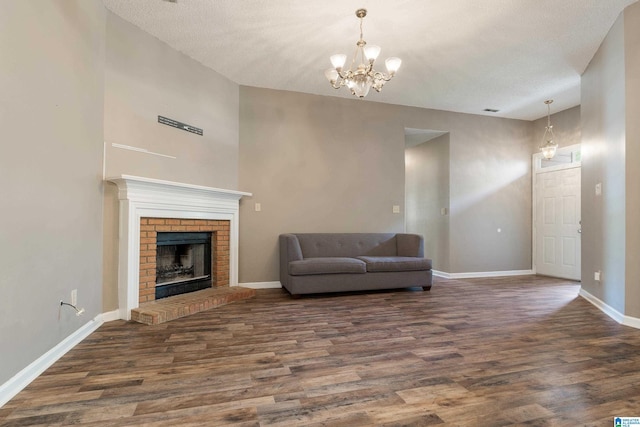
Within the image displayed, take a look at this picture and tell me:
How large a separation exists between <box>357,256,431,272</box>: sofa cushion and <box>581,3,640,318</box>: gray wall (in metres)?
1.97

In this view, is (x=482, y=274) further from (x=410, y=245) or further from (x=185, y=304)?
(x=185, y=304)

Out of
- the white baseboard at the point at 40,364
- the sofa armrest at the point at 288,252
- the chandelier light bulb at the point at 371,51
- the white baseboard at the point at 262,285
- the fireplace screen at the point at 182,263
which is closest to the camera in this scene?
the white baseboard at the point at 40,364

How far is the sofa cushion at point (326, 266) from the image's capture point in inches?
167

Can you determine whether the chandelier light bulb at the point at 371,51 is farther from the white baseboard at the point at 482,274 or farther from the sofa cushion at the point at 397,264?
the white baseboard at the point at 482,274

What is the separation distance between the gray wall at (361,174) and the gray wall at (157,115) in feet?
1.36

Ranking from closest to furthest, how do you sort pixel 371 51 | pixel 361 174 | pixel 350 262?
1. pixel 371 51
2. pixel 350 262
3. pixel 361 174

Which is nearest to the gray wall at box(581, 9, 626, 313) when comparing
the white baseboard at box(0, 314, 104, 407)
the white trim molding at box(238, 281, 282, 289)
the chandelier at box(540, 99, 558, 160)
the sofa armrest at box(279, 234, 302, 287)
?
the chandelier at box(540, 99, 558, 160)

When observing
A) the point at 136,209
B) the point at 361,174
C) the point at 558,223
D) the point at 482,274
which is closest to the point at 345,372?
the point at 136,209

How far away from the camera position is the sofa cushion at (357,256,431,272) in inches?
180

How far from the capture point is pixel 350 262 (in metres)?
4.45

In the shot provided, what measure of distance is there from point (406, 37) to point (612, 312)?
354 centimetres

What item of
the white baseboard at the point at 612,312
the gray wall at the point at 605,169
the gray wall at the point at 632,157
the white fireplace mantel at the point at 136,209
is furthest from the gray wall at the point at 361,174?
the gray wall at the point at 632,157

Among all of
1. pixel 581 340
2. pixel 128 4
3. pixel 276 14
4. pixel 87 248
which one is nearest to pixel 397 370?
pixel 581 340

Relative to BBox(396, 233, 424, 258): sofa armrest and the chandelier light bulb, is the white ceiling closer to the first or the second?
the chandelier light bulb
